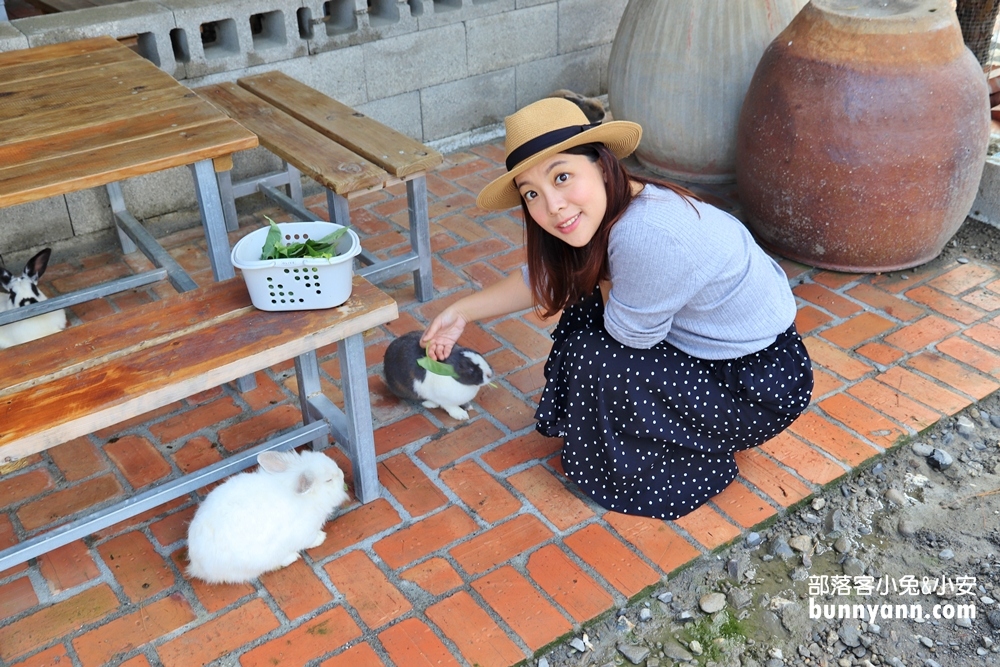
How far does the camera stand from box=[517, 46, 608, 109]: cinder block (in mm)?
5645

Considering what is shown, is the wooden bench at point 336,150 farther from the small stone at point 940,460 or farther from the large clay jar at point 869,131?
the small stone at point 940,460

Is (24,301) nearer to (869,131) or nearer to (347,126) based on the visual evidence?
(347,126)

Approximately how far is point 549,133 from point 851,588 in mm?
1574

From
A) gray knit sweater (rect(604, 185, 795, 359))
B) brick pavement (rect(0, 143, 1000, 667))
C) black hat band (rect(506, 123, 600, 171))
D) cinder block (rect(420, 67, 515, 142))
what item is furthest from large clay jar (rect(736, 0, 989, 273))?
black hat band (rect(506, 123, 600, 171))

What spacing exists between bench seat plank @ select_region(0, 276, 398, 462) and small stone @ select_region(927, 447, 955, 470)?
193 centimetres

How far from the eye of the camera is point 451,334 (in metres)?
2.90

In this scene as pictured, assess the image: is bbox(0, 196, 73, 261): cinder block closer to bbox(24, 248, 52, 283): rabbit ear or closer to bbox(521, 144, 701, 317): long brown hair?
bbox(24, 248, 52, 283): rabbit ear

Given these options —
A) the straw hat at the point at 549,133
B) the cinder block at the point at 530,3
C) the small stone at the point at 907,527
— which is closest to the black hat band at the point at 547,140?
the straw hat at the point at 549,133

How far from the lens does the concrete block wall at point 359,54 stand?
423 centimetres

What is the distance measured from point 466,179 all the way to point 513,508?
269cm

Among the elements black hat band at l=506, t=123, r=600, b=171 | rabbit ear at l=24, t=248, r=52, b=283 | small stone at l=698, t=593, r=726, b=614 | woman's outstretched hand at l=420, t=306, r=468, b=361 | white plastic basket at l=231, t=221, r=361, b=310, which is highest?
black hat band at l=506, t=123, r=600, b=171

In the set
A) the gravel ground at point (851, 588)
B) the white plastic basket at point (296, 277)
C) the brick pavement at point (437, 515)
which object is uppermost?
the white plastic basket at point (296, 277)

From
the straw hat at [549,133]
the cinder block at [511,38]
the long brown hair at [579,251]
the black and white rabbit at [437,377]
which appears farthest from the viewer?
the cinder block at [511,38]

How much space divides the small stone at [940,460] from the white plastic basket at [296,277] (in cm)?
205
